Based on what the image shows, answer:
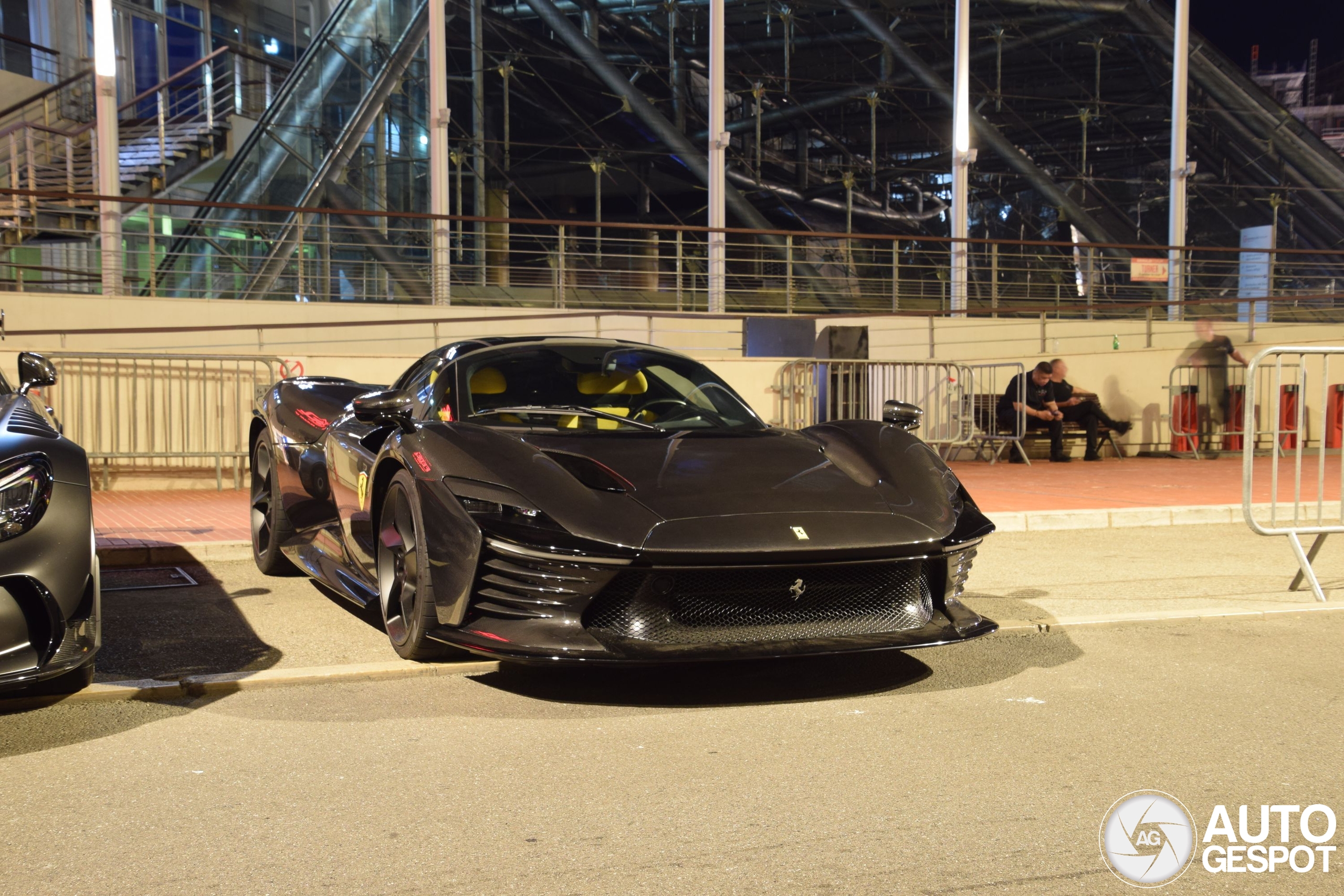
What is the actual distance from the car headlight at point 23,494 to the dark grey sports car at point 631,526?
45.0 inches

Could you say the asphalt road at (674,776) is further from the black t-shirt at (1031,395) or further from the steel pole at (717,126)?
the steel pole at (717,126)

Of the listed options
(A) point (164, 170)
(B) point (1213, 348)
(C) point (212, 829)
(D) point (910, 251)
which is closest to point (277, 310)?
(A) point (164, 170)

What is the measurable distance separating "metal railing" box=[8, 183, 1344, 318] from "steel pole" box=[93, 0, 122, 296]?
0.25 meters

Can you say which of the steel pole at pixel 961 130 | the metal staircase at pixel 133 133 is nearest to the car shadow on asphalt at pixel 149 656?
the metal staircase at pixel 133 133

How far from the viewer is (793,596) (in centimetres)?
391

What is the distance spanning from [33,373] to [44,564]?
164cm

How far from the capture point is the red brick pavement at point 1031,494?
26.1 ft

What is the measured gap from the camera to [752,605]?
153 inches

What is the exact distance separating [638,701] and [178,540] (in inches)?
172

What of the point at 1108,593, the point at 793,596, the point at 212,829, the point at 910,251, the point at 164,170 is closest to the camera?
the point at 212,829

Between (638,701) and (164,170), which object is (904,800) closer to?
(638,701)

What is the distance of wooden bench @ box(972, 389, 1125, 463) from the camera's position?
14016 mm

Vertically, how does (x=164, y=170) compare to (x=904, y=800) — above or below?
above

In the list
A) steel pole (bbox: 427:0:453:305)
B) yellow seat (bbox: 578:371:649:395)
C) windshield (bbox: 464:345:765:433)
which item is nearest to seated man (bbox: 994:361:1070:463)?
steel pole (bbox: 427:0:453:305)
